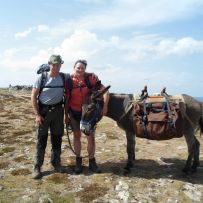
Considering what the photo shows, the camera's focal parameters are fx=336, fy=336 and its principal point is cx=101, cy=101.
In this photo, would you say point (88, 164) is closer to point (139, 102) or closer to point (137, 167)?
point (137, 167)

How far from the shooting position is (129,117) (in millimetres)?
11359

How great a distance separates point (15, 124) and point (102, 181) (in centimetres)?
1158

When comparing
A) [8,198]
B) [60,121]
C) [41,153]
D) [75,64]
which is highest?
[75,64]

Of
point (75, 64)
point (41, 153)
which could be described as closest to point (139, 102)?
point (75, 64)

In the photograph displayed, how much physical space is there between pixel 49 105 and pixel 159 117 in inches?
140

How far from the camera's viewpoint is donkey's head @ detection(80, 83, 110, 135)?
411 inches

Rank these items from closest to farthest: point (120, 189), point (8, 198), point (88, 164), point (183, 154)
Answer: point (8, 198)
point (120, 189)
point (88, 164)
point (183, 154)

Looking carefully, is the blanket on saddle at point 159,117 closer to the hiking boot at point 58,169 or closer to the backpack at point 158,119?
the backpack at point 158,119

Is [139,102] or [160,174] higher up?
[139,102]

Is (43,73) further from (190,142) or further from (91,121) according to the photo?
(190,142)

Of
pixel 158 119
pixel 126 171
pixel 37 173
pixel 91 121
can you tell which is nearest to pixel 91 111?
pixel 91 121

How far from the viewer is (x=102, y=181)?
10.5 metres

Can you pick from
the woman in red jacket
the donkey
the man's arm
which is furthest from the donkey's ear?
the man's arm

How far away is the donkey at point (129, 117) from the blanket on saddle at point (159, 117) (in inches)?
11.6
